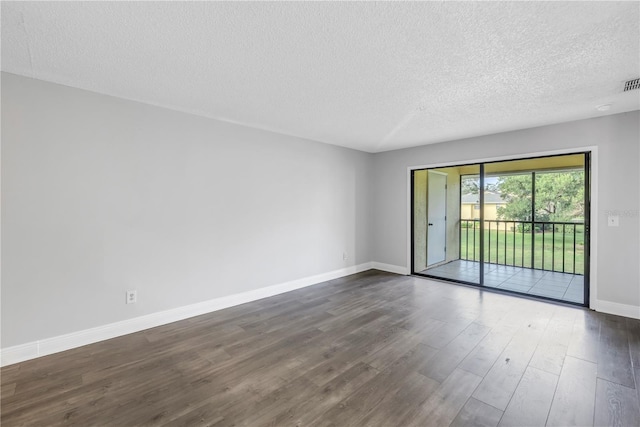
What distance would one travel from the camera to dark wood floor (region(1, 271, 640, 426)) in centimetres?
181

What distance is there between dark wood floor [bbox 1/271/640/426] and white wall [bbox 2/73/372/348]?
0.48 m

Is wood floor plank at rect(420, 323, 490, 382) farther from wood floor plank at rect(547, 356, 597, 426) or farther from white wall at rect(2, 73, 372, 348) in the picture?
white wall at rect(2, 73, 372, 348)

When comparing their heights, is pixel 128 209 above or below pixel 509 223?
above

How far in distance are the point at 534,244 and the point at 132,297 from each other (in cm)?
699

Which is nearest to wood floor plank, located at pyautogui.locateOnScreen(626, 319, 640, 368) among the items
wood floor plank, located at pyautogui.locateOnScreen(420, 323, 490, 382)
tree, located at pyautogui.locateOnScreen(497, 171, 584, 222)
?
wood floor plank, located at pyautogui.locateOnScreen(420, 323, 490, 382)

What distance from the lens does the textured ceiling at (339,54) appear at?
1676 millimetres

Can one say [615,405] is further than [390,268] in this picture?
No

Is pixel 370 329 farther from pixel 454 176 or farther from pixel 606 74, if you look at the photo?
pixel 454 176

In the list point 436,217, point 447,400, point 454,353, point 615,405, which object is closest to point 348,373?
point 447,400

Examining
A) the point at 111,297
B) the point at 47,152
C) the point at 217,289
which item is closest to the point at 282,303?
the point at 217,289

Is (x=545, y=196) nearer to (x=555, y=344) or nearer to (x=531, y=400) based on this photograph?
(x=555, y=344)

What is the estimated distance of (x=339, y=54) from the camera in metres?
2.12

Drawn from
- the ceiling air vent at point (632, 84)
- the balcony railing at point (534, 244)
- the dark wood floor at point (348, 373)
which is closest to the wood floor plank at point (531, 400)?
the dark wood floor at point (348, 373)

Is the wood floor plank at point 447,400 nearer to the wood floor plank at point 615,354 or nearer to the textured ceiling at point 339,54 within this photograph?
the wood floor plank at point 615,354
